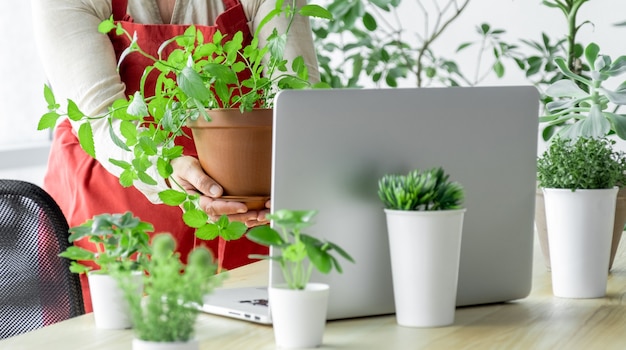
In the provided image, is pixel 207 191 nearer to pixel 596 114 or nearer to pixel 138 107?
pixel 138 107

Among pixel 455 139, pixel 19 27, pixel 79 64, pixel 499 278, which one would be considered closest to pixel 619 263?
pixel 499 278

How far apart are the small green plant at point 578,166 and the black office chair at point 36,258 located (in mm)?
827

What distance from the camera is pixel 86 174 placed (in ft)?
7.06

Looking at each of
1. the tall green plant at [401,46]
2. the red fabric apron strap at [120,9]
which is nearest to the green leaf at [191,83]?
the red fabric apron strap at [120,9]

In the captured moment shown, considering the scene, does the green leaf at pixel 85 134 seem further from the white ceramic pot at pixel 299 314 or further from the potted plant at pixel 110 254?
the white ceramic pot at pixel 299 314

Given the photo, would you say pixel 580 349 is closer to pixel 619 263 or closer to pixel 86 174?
pixel 619 263

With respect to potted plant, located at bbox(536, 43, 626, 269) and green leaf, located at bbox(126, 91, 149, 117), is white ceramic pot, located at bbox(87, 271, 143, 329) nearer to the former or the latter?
green leaf, located at bbox(126, 91, 149, 117)

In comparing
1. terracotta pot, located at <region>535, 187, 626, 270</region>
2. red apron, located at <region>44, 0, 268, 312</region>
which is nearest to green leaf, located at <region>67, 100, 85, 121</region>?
red apron, located at <region>44, 0, 268, 312</region>

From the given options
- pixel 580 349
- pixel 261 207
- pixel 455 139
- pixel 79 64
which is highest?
pixel 79 64

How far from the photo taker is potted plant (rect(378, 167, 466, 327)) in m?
1.10

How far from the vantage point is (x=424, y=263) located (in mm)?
1110

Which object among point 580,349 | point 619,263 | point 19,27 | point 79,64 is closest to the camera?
point 580,349

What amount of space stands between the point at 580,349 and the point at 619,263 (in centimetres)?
63

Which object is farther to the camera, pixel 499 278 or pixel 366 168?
pixel 499 278
